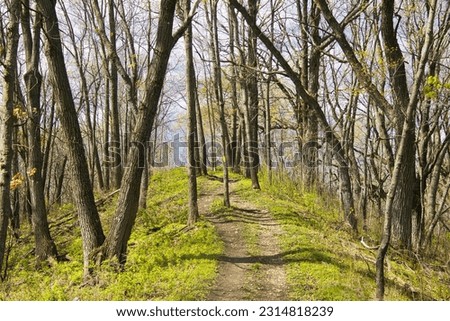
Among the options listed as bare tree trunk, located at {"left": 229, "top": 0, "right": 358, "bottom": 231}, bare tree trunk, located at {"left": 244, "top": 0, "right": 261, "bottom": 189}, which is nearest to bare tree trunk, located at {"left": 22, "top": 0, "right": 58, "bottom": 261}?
bare tree trunk, located at {"left": 229, "top": 0, "right": 358, "bottom": 231}

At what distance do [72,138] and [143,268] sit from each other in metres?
2.91

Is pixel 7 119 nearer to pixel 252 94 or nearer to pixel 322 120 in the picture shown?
pixel 322 120

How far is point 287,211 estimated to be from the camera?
12.1 meters

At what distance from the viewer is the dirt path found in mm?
7043

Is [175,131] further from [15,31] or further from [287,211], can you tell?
[15,31]

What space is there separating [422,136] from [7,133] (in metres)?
10.5

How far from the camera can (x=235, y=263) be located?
8.43 m

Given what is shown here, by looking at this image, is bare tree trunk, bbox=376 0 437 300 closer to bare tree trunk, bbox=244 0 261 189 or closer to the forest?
the forest

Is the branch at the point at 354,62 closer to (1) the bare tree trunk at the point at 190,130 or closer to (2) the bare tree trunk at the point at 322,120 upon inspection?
(2) the bare tree trunk at the point at 322,120

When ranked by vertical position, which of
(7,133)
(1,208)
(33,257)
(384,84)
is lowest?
(33,257)

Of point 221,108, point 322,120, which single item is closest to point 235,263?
point 322,120

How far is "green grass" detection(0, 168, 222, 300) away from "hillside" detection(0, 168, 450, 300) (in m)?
0.02

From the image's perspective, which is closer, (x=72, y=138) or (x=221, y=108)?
(x=72, y=138)
